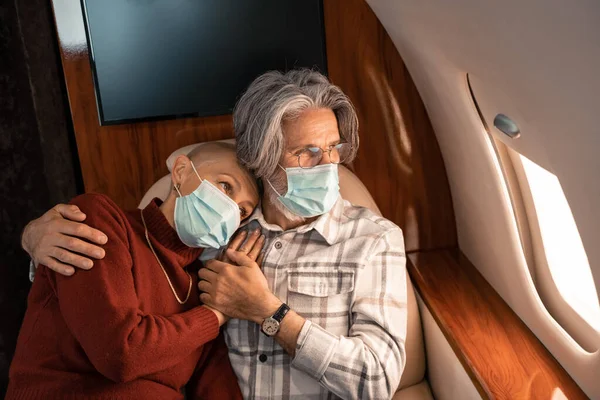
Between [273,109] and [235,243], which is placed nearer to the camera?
[273,109]

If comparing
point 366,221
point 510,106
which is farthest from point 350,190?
point 510,106

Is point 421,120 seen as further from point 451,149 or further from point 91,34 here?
point 91,34

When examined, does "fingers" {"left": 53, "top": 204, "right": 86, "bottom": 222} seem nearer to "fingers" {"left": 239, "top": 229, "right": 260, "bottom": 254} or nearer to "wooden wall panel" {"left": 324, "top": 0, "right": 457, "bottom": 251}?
"fingers" {"left": 239, "top": 229, "right": 260, "bottom": 254}

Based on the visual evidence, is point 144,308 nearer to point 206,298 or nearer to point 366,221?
point 206,298

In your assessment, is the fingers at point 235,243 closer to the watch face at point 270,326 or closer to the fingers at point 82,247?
the watch face at point 270,326

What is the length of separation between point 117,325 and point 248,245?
18.7 inches

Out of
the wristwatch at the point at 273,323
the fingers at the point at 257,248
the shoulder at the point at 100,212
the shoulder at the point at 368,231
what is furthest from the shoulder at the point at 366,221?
the shoulder at the point at 100,212

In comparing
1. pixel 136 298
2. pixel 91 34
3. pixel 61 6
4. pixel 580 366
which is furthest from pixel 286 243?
pixel 61 6

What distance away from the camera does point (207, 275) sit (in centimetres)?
168

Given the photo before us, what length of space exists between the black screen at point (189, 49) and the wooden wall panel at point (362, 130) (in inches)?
2.0

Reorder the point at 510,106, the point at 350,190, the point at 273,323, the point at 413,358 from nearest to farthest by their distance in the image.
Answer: the point at 510,106 → the point at 273,323 → the point at 413,358 → the point at 350,190

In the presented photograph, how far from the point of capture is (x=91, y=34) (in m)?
2.01

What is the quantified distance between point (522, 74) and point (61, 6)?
1.54 meters

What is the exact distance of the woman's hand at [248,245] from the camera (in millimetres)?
1737
